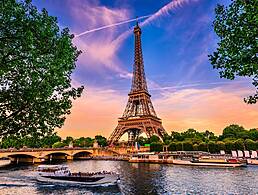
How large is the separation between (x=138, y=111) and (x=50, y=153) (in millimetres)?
42779

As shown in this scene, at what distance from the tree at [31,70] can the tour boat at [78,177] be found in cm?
2661

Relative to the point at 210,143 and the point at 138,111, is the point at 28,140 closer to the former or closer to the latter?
the point at 210,143

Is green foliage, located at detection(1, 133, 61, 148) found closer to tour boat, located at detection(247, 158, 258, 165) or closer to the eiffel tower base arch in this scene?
tour boat, located at detection(247, 158, 258, 165)

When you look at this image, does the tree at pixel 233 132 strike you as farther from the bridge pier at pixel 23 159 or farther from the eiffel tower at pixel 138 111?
the bridge pier at pixel 23 159

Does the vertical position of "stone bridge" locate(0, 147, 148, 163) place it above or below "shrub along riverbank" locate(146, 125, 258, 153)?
below

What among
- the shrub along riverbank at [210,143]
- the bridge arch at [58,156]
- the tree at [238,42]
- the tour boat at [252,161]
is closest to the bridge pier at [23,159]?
the bridge arch at [58,156]

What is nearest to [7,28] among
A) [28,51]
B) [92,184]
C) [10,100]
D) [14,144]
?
[28,51]

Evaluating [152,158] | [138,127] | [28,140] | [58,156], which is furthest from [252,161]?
[58,156]

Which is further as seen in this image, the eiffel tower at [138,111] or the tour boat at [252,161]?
the eiffel tower at [138,111]

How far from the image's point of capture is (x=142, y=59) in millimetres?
122375

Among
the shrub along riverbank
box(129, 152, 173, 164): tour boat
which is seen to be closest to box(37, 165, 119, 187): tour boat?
box(129, 152, 173, 164): tour boat

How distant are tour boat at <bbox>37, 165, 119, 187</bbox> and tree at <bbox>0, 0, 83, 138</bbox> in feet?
87.3

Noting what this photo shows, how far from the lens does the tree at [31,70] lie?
1235 cm

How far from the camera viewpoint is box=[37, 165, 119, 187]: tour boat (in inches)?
1532
